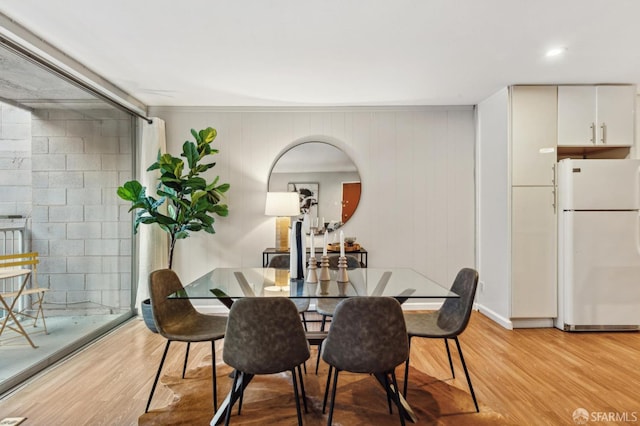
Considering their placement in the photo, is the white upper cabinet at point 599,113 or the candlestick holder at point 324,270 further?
the white upper cabinet at point 599,113

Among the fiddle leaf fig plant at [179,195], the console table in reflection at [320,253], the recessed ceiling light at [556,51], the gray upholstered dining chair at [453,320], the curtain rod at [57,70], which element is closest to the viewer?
the gray upholstered dining chair at [453,320]

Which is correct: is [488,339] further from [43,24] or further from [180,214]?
[43,24]

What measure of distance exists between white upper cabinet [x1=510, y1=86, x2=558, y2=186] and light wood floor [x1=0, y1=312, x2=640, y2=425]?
1582 mm

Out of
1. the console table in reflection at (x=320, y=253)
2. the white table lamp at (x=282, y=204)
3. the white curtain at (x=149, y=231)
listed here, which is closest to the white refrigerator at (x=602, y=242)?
the console table in reflection at (x=320, y=253)

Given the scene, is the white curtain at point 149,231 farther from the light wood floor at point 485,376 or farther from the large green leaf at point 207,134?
the large green leaf at point 207,134

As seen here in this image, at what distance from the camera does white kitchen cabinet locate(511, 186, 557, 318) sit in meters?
3.72

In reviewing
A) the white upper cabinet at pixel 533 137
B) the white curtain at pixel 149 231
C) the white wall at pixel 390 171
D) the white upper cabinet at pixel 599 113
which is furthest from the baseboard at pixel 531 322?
the white curtain at pixel 149 231

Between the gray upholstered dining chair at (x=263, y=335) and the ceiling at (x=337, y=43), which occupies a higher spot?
the ceiling at (x=337, y=43)

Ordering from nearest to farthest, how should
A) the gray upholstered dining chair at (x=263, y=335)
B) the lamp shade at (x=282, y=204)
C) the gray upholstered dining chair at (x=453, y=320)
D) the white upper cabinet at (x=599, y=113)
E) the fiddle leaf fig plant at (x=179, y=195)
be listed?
the gray upholstered dining chair at (x=263, y=335) → the gray upholstered dining chair at (x=453, y=320) → the fiddle leaf fig plant at (x=179, y=195) → the white upper cabinet at (x=599, y=113) → the lamp shade at (x=282, y=204)

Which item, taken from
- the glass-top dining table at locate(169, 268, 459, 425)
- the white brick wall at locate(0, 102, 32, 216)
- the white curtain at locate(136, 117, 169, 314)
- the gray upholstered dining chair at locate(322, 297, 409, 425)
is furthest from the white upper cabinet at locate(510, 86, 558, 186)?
the white brick wall at locate(0, 102, 32, 216)

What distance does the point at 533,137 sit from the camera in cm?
372

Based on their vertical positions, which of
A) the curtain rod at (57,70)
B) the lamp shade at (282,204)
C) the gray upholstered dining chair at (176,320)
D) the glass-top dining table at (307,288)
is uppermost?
the curtain rod at (57,70)

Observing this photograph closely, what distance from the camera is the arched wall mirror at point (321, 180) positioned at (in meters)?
4.41

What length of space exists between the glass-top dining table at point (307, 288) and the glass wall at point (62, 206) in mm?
1325
